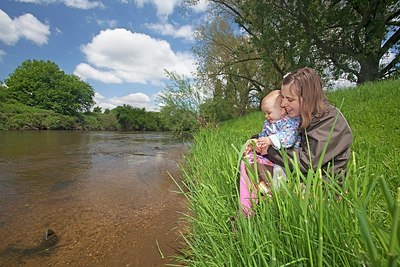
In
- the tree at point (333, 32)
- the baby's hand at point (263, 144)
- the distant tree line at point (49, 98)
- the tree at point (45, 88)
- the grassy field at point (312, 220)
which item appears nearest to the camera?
the grassy field at point (312, 220)

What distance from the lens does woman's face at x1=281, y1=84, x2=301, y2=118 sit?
195 centimetres

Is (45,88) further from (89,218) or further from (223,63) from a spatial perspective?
(89,218)

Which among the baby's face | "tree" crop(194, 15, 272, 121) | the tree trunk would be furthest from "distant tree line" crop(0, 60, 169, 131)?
the baby's face

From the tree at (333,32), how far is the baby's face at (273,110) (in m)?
10.7

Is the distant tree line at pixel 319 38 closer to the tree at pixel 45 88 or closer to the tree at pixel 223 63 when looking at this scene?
the tree at pixel 223 63

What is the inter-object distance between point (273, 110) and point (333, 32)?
14804 mm

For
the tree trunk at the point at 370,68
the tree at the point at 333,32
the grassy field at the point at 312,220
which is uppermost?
the tree at the point at 333,32

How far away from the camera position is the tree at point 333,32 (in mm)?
10820

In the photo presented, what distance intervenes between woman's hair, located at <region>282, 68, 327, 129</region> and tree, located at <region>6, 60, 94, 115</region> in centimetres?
5388

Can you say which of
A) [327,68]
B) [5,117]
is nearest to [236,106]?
[327,68]

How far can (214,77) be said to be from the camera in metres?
19.8

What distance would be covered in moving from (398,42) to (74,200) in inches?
661

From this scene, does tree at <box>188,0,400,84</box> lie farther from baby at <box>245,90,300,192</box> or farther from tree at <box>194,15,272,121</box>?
baby at <box>245,90,300,192</box>

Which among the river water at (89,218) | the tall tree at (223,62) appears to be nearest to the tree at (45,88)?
the tall tree at (223,62)
